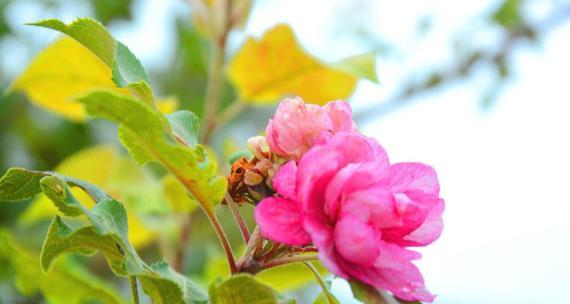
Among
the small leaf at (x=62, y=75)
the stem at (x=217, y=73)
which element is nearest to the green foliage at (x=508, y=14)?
the stem at (x=217, y=73)

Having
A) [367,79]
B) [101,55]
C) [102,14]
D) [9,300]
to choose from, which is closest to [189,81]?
[102,14]

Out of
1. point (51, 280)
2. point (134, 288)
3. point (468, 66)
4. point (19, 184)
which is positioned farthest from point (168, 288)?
point (468, 66)

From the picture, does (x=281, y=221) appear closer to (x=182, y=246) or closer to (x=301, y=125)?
(x=301, y=125)

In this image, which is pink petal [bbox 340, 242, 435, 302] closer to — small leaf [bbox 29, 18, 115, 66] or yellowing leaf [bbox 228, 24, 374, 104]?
small leaf [bbox 29, 18, 115, 66]

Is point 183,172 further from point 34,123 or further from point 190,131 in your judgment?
point 34,123

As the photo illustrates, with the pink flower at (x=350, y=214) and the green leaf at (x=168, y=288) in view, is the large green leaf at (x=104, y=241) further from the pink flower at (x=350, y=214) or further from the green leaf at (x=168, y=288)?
the pink flower at (x=350, y=214)

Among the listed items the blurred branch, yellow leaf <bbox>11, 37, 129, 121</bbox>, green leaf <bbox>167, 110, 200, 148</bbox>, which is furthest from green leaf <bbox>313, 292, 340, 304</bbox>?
the blurred branch
